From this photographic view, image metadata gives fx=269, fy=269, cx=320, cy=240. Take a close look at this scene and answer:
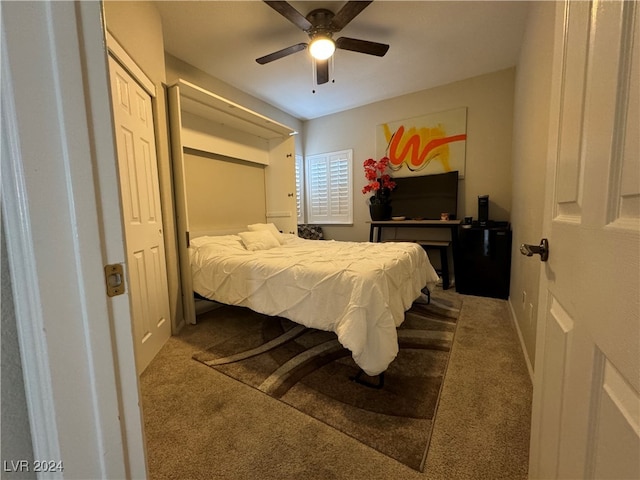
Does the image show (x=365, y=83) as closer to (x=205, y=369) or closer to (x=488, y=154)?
(x=488, y=154)

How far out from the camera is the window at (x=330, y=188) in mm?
4875

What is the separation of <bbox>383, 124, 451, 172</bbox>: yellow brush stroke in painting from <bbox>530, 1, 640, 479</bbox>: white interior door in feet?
11.3

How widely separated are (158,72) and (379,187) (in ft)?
10.5

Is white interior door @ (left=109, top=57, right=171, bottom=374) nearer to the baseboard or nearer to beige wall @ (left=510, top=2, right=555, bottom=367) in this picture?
the baseboard

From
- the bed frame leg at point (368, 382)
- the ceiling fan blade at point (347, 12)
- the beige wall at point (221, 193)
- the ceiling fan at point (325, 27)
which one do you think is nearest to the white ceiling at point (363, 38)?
the ceiling fan at point (325, 27)

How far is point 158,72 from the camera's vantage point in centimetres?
230

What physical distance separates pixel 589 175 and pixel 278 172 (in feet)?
12.7

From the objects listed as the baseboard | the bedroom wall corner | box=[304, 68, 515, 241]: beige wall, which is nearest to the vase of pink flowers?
box=[304, 68, 515, 241]: beige wall

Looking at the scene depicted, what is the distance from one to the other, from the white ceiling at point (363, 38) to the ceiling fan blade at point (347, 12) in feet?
0.87

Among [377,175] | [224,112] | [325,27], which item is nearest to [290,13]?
[325,27]

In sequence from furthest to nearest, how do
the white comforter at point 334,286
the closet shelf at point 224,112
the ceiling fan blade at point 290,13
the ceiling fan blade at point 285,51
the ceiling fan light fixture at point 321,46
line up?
the closet shelf at point 224,112
the ceiling fan blade at point 285,51
the ceiling fan light fixture at point 321,46
the ceiling fan blade at point 290,13
the white comforter at point 334,286

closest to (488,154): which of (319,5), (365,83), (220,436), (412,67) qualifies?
(412,67)

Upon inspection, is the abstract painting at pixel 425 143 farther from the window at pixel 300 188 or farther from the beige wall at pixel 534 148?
the window at pixel 300 188

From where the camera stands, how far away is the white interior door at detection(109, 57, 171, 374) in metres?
1.76
